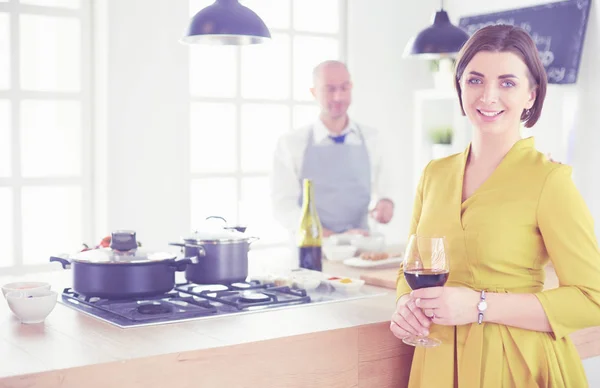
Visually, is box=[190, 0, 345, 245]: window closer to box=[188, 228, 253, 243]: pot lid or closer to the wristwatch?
box=[188, 228, 253, 243]: pot lid

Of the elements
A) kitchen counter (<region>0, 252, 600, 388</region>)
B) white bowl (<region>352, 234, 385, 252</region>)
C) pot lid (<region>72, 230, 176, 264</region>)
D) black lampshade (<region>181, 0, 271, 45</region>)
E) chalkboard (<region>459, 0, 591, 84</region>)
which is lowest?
kitchen counter (<region>0, 252, 600, 388</region>)

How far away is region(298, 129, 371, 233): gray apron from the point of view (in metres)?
4.61

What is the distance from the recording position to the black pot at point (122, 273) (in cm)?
215

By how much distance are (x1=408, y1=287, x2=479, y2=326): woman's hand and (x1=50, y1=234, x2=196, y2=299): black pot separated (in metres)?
0.72

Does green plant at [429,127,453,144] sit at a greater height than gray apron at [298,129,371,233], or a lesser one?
greater

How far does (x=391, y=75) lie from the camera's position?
18.6ft

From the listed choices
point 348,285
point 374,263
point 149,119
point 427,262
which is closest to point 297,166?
point 149,119

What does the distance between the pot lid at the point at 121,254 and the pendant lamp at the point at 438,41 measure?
169 centimetres

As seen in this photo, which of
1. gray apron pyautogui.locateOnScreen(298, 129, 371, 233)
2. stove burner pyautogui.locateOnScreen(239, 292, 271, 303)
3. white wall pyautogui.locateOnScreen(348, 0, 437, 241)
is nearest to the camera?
stove burner pyautogui.locateOnScreen(239, 292, 271, 303)

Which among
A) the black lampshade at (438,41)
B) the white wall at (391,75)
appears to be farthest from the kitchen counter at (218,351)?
the white wall at (391,75)

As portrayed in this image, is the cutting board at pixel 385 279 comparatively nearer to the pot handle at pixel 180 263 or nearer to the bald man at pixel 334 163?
the pot handle at pixel 180 263

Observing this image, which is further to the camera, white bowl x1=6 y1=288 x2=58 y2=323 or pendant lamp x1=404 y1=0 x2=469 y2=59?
pendant lamp x1=404 y1=0 x2=469 y2=59

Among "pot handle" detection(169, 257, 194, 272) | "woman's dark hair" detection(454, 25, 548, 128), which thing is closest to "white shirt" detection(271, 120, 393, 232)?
"pot handle" detection(169, 257, 194, 272)

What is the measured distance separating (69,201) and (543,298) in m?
3.29
